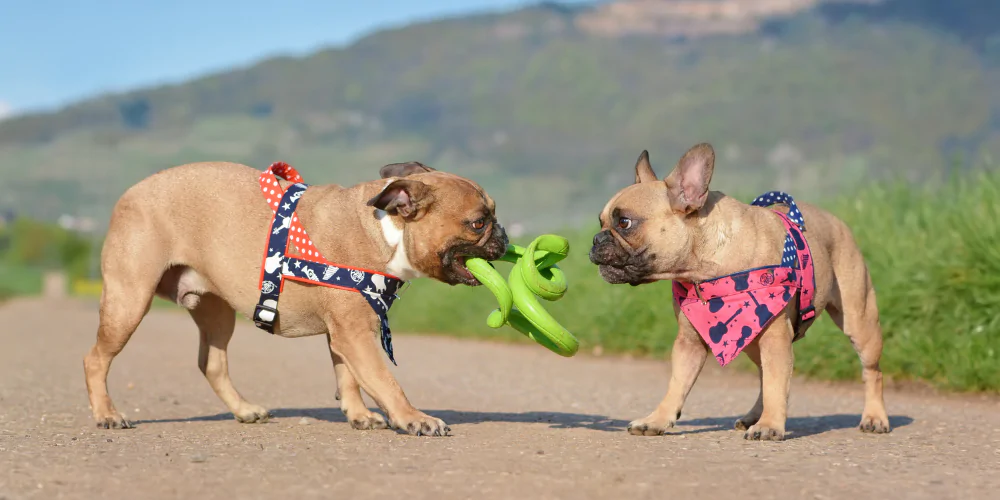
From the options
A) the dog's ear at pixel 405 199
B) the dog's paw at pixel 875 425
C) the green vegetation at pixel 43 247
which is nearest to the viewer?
the dog's ear at pixel 405 199

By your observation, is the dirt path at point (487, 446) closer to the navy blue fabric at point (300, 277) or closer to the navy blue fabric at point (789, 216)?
the navy blue fabric at point (300, 277)

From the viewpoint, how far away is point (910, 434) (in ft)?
22.9

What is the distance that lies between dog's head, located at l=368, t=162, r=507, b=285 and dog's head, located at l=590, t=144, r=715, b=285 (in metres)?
0.68

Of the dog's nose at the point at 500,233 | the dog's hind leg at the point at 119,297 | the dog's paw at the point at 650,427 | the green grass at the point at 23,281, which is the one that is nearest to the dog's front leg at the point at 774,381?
the dog's paw at the point at 650,427

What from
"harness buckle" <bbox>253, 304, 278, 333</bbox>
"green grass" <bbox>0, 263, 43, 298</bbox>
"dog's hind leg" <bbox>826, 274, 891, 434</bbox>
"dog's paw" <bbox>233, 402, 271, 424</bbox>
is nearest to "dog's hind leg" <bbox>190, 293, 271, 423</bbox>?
"dog's paw" <bbox>233, 402, 271, 424</bbox>

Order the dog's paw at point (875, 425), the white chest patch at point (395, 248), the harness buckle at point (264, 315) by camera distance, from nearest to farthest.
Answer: the white chest patch at point (395, 248), the harness buckle at point (264, 315), the dog's paw at point (875, 425)

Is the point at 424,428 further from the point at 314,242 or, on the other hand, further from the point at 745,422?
the point at 745,422

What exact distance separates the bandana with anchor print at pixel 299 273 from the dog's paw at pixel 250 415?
3.06 ft

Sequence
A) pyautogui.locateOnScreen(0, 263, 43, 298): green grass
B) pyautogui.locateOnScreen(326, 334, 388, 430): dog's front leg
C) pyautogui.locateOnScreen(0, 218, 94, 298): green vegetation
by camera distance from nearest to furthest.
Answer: pyautogui.locateOnScreen(326, 334, 388, 430): dog's front leg → pyautogui.locateOnScreen(0, 263, 43, 298): green grass → pyautogui.locateOnScreen(0, 218, 94, 298): green vegetation

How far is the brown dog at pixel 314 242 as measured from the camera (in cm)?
629

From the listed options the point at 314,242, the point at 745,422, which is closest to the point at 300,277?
the point at 314,242

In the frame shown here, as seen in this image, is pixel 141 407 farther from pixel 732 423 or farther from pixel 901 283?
pixel 901 283

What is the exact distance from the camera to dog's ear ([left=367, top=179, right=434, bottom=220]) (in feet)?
20.1

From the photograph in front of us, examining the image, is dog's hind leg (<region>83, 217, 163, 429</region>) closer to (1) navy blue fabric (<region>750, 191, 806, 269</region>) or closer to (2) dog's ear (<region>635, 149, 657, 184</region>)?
(2) dog's ear (<region>635, 149, 657, 184</region>)
